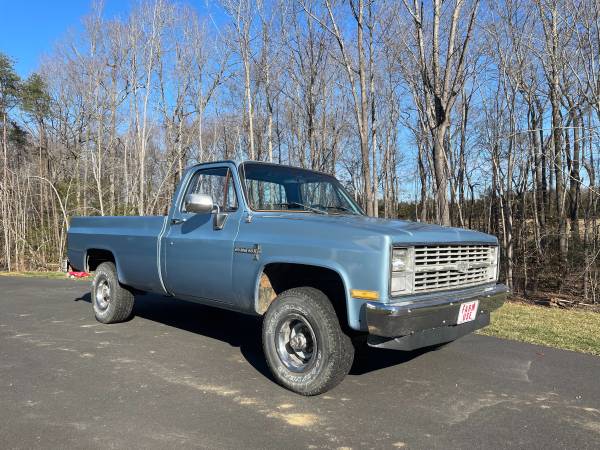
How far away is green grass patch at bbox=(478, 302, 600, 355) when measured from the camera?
566 centimetres

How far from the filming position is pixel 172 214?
211 inches

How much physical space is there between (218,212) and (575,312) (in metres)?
7.17

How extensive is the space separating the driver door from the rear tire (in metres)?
1.34

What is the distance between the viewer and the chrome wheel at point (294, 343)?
3.96 metres

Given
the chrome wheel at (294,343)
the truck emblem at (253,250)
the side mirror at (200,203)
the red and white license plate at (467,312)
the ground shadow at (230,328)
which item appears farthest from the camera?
the ground shadow at (230,328)

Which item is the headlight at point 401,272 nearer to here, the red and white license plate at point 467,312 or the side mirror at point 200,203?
the red and white license plate at point 467,312

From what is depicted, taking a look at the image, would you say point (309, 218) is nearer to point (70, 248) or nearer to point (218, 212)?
point (218, 212)

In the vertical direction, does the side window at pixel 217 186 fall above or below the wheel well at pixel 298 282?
above

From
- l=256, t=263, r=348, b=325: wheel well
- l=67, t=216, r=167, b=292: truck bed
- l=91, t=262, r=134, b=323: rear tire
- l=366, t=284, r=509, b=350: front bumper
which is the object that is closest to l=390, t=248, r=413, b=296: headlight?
l=366, t=284, r=509, b=350: front bumper

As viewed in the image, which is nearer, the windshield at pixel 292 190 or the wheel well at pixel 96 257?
the windshield at pixel 292 190

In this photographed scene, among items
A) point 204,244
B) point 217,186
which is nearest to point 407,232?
point 204,244

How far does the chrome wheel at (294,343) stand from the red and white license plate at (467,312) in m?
1.24

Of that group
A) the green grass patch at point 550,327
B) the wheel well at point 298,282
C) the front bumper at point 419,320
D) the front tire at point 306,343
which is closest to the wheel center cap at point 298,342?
the front tire at point 306,343

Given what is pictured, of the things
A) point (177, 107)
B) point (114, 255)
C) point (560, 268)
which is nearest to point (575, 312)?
point (560, 268)
